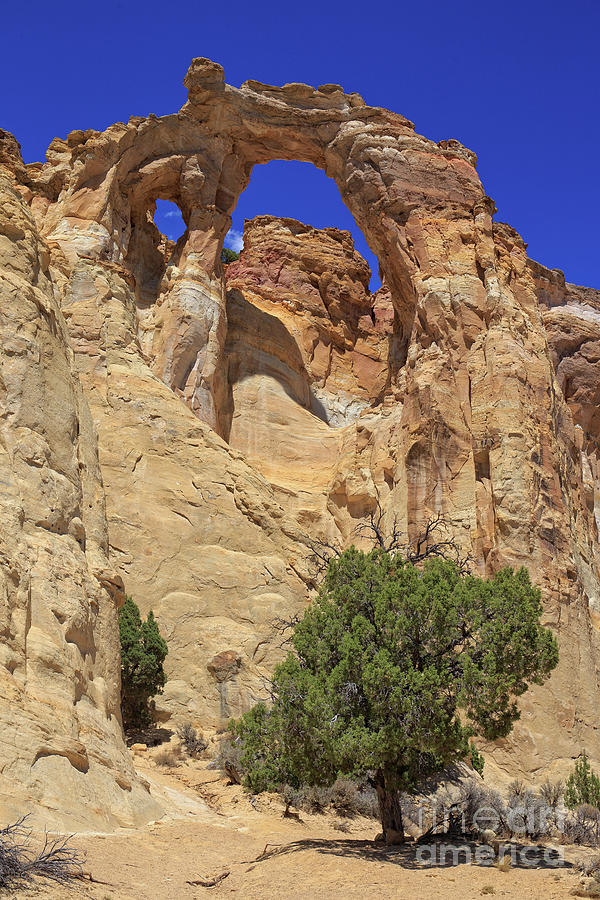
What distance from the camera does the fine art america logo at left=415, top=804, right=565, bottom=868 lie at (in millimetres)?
11852

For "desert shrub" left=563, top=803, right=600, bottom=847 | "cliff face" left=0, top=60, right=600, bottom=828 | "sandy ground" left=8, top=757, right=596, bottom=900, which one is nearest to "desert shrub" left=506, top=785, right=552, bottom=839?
"desert shrub" left=563, top=803, right=600, bottom=847

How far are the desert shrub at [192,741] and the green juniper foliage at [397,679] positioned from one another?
4603mm

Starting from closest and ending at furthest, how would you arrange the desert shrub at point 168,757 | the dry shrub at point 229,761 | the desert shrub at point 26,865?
the desert shrub at point 26,865 → the dry shrub at point 229,761 → the desert shrub at point 168,757

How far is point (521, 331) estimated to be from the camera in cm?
2716

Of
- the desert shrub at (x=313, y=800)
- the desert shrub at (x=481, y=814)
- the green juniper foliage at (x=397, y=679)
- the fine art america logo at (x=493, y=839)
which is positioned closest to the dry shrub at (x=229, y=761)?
the desert shrub at (x=313, y=800)

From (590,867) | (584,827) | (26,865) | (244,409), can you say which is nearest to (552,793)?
(584,827)

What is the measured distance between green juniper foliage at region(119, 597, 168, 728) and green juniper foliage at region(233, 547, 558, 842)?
17.3 ft

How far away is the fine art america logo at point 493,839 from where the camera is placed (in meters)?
11.9

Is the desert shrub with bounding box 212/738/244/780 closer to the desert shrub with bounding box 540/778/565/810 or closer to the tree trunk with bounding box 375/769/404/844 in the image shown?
the tree trunk with bounding box 375/769/404/844

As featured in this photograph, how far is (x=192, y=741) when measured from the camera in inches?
730

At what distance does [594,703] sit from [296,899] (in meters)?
15.2

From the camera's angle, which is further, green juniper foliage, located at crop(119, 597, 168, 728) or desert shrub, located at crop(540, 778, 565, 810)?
green juniper foliage, located at crop(119, 597, 168, 728)

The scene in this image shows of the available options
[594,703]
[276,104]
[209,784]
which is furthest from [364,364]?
[209,784]

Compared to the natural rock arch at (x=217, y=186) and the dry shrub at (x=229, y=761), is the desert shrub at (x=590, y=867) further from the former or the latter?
the natural rock arch at (x=217, y=186)
